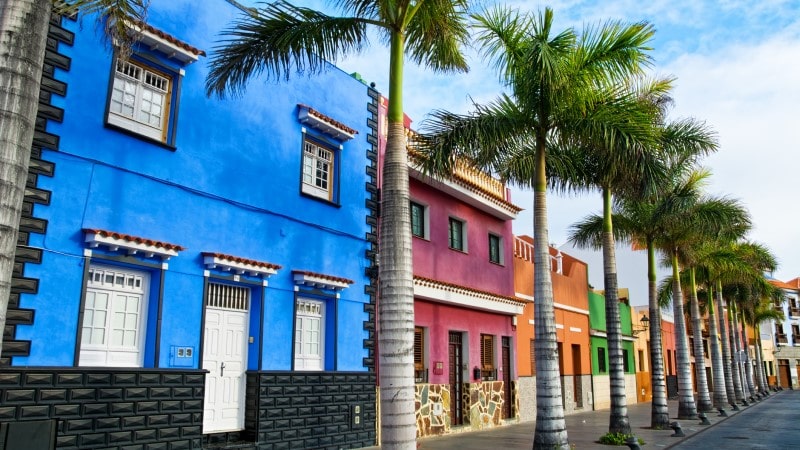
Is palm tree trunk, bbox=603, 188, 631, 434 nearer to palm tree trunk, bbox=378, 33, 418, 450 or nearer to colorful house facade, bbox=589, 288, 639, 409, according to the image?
palm tree trunk, bbox=378, 33, 418, 450

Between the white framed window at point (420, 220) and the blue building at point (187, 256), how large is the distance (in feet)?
8.62

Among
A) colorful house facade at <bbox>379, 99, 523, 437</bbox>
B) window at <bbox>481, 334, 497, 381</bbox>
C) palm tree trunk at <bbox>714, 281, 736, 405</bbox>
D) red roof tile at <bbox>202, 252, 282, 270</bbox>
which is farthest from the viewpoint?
palm tree trunk at <bbox>714, 281, 736, 405</bbox>

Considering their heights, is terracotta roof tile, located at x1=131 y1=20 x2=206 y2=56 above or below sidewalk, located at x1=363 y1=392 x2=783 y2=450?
above

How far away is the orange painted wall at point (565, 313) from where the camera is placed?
22.4 meters

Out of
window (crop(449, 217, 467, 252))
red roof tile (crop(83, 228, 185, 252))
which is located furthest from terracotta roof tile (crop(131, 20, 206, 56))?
window (crop(449, 217, 467, 252))

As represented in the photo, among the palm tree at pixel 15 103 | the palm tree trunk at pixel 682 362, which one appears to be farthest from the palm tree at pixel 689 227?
the palm tree at pixel 15 103

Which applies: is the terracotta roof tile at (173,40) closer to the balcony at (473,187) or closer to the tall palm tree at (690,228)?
the balcony at (473,187)

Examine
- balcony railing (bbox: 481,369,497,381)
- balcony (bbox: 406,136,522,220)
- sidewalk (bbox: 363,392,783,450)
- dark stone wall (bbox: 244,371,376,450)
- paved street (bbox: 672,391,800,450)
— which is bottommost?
paved street (bbox: 672,391,800,450)

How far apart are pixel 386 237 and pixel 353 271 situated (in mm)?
6068

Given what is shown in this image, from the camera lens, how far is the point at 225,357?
11.2m

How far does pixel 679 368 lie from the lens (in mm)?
21766

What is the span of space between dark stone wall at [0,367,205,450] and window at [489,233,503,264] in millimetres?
12882

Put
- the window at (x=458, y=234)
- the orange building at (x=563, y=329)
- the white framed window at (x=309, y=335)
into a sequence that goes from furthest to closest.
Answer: the orange building at (x=563, y=329) → the window at (x=458, y=234) → the white framed window at (x=309, y=335)

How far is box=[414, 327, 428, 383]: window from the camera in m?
16.5
